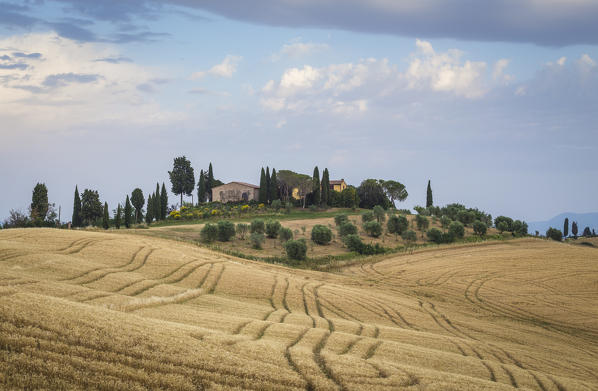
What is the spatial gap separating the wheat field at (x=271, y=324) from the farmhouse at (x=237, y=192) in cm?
6574

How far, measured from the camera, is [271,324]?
54.2 feet

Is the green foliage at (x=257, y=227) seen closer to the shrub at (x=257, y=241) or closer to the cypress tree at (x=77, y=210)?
the shrub at (x=257, y=241)

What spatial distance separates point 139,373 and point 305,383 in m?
3.58

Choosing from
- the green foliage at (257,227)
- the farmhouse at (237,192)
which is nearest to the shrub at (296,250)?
the green foliage at (257,227)

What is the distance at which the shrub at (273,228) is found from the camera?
2391 inches

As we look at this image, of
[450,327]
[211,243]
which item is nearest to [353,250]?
[211,243]

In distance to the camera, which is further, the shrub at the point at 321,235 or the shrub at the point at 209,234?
the shrub at the point at 321,235

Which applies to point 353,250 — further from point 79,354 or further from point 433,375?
point 79,354

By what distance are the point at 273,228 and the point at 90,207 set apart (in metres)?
41.7

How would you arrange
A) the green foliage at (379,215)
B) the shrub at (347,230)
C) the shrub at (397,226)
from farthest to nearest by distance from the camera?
the green foliage at (379,215) < the shrub at (397,226) < the shrub at (347,230)

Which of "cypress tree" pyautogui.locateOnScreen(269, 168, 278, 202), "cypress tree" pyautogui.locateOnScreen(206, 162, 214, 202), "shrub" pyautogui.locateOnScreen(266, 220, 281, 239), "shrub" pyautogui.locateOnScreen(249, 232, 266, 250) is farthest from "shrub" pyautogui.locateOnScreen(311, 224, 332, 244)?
"cypress tree" pyautogui.locateOnScreen(206, 162, 214, 202)

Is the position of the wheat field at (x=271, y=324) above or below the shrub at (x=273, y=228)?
below

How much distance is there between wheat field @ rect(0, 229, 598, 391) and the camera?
28.8 feet

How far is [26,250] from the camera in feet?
81.4
